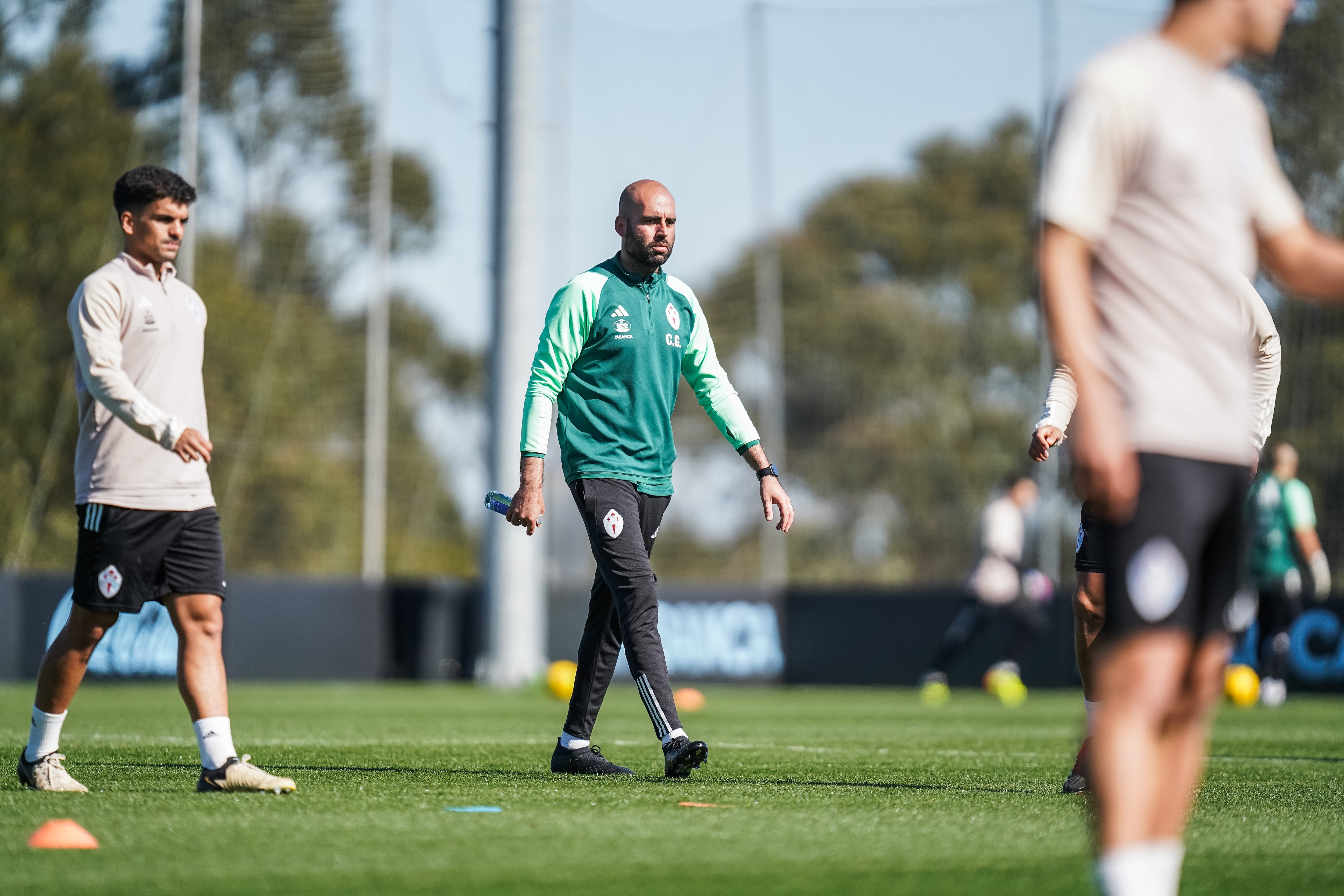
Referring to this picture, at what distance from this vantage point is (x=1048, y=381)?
21.8m

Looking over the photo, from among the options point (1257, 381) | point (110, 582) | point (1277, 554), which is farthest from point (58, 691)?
point (1277, 554)

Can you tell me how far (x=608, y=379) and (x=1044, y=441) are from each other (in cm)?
170

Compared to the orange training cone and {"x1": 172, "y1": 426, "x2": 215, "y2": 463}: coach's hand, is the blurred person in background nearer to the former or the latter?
{"x1": 172, "y1": 426, "x2": 215, "y2": 463}: coach's hand

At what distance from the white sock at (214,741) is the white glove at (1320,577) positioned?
38.3 feet

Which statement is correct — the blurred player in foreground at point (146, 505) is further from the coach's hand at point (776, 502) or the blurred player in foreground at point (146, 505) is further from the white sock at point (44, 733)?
the coach's hand at point (776, 502)

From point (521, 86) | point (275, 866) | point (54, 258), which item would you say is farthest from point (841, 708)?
point (54, 258)

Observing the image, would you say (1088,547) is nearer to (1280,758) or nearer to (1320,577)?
(1280,758)

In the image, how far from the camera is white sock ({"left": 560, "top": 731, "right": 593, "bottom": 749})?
6.96 meters

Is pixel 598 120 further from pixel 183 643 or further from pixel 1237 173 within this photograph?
pixel 1237 173

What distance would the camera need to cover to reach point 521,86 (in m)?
19.4

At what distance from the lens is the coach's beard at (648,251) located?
6809mm

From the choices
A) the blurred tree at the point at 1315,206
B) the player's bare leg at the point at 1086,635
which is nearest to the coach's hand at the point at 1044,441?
the player's bare leg at the point at 1086,635

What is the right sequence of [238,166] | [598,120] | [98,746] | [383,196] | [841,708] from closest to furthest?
[98,746], [841,708], [598,120], [383,196], [238,166]

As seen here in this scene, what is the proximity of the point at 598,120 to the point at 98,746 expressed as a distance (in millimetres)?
17227
